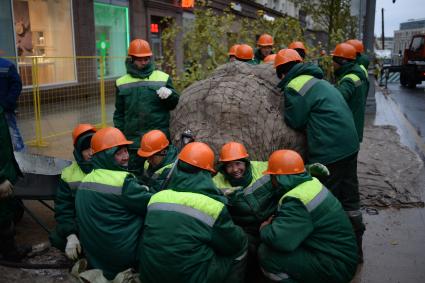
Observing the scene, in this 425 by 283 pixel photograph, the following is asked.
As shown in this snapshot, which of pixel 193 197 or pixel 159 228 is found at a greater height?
pixel 193 197

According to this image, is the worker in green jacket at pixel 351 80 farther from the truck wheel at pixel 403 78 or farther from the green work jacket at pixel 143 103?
the truck wheel at pixel 403 78

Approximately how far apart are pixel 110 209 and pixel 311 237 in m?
1.39

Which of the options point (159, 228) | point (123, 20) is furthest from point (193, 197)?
point (123, 20)

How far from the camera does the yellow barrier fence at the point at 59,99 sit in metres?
8.30

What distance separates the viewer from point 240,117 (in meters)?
4.35

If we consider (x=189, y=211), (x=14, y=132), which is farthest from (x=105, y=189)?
(x=14, y=132)

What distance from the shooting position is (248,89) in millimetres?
4551

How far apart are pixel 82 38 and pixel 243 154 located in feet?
36.2

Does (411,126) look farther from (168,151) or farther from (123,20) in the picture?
(123,20)

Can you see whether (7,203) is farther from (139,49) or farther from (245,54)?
(245,54)

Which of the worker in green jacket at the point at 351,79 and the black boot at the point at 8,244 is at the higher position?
the worker in green jacket at the point at 351,79

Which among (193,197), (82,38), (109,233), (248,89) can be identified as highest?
(82,38)

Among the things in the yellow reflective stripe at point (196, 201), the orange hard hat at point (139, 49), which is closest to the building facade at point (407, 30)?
the orange hard hat at point (139, 49)

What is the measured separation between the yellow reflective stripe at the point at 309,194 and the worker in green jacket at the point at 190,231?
461mm
